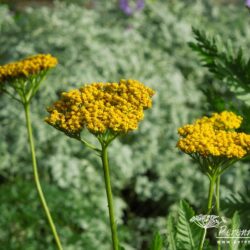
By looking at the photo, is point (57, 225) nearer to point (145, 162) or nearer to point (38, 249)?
point (38, 249)

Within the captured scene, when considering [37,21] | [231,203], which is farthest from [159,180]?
[231,203]

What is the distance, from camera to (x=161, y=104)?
6078 mm

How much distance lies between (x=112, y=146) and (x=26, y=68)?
3.05 meters

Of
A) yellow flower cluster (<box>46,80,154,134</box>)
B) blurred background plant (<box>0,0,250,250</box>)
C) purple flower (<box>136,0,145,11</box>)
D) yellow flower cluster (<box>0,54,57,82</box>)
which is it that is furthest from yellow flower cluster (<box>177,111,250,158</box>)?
purple flower (<box>136,0,145,11</box>)

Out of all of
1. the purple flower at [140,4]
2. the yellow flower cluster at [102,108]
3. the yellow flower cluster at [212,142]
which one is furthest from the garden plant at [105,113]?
the purple flower at [140,4]

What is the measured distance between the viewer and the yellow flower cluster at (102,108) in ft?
6.07

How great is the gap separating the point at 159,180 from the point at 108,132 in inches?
147

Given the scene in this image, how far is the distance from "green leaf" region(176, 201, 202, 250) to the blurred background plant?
2.25 metres

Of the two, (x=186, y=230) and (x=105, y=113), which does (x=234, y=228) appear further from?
(x=105, y=113)

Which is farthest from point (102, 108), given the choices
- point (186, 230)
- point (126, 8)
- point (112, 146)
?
point (126, 8)

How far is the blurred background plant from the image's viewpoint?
448 cm

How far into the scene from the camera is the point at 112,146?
542cm

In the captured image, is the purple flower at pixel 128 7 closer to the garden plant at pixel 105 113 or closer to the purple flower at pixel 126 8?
the purple flower at pixel 126 8

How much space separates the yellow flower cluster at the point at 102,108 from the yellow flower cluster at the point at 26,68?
424mm
